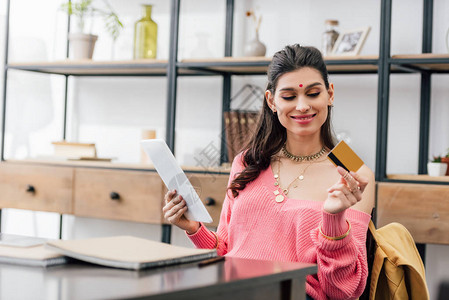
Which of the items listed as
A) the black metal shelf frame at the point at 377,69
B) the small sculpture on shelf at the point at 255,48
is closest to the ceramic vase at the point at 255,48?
the small sculpture on shelf at the point at 255,48

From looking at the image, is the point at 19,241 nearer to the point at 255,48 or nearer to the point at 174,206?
the point at 174,206

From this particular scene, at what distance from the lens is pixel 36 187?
308 centimetres

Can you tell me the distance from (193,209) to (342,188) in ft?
1.22

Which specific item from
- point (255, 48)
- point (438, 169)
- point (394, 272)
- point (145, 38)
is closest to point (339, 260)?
point (394, 272)

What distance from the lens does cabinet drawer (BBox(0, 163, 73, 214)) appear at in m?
3.02

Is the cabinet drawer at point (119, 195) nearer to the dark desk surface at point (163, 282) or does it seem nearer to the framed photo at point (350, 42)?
the framed photo at point (350, 42)

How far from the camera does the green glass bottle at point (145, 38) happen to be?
3.03 metres

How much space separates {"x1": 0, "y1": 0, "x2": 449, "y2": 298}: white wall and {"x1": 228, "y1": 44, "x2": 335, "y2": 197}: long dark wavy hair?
1.00 m

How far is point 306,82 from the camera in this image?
1.83 metres

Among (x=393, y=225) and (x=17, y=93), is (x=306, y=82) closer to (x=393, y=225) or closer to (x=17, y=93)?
(x=393, y=225)

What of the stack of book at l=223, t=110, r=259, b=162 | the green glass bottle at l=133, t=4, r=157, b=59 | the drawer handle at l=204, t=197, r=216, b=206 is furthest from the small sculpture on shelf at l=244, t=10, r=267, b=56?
the drawer handle at l=204, t=197, r=216, b=206

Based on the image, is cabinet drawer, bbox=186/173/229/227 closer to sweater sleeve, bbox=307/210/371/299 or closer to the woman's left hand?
sweater sleeve, bbox=307/210/371/299

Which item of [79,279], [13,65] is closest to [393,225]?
[79,279]

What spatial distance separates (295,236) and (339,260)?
0.19m
